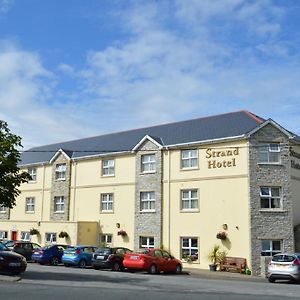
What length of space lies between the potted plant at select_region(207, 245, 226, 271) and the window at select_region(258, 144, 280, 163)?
622 cm

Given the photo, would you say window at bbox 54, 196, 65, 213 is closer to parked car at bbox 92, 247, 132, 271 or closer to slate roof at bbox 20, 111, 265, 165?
slate roof at bbox 20, 111, 265, 165

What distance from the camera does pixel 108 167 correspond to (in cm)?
3934

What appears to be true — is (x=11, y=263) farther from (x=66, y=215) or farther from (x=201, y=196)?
(x=66, y=215)

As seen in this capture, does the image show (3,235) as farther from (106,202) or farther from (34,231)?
(106,202)

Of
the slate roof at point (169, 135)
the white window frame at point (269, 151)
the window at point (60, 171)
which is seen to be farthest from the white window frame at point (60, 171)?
the white window frame at point (269, 151)

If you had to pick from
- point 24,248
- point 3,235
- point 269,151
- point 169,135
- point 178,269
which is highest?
point 169,135

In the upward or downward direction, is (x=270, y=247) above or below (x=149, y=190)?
below

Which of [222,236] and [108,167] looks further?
[108,167]

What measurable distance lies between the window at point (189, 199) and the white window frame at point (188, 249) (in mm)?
2040

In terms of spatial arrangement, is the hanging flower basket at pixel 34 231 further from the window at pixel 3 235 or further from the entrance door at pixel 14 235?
the window at pixel 3 235

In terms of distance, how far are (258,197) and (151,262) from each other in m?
8.05

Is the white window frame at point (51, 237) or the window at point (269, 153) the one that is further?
the white window frame at point (51, 237)

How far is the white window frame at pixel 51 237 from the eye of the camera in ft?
133

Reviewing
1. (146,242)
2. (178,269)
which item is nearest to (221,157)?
(178,269)
